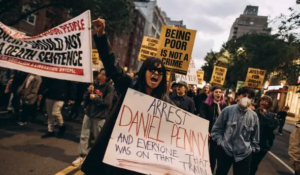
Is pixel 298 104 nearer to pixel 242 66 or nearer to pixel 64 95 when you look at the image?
pixel 242 66

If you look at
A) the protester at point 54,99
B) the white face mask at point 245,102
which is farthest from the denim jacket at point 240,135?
the protester at point 54,99

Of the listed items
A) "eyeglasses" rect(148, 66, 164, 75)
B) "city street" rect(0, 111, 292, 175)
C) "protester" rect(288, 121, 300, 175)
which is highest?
"eyeglasses" rect(148, 66, 164, 75)

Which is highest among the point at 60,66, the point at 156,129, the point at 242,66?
the point at 242,66

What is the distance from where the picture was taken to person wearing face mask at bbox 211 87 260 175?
11.9 ft

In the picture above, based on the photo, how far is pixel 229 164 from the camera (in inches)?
149

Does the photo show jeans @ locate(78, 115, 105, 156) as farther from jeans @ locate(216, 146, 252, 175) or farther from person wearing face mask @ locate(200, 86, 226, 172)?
jeans @ locate(216, 146, 252, 175)

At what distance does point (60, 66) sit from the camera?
150 inches

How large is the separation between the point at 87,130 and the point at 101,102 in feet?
2.06

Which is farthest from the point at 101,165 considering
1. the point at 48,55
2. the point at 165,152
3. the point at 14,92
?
the point at 14,92

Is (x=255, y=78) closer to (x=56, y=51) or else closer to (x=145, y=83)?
(x=56, y=51)

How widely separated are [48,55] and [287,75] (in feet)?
44.2

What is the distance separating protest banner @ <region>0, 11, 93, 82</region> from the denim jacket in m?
2.07

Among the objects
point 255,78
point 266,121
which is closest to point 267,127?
point 266,121

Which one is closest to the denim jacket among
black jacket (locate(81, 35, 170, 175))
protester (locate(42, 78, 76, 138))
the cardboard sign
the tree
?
black jacket (locate(81, 35, 170, 175))
